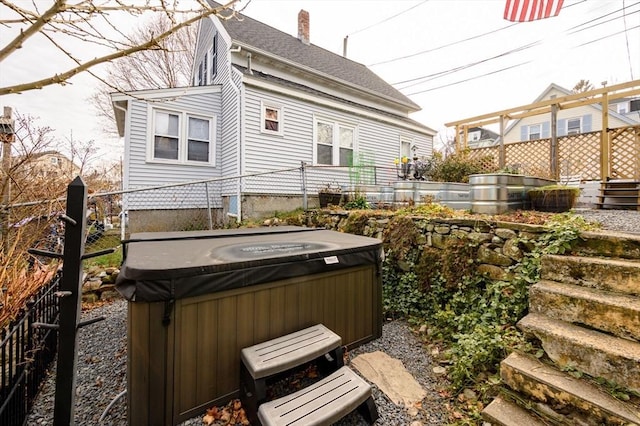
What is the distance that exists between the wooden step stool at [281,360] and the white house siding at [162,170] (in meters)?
6.76

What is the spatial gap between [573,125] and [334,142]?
15684 millimetres

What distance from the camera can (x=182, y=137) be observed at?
7.67 meters

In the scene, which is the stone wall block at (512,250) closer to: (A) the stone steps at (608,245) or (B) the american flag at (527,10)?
(A) the stone steps at (608,245)

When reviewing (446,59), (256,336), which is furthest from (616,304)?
(446,59)

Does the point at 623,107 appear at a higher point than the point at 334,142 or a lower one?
higher

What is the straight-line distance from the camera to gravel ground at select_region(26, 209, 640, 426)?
194 cm

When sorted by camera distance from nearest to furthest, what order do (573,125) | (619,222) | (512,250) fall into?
(512,250), (619,222), (573,125)

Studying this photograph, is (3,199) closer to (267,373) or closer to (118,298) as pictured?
(118,298)

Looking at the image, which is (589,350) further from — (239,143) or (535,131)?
(535,131)

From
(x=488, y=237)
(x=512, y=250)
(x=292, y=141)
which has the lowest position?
(x=512, y=250)

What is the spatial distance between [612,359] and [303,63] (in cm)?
1017

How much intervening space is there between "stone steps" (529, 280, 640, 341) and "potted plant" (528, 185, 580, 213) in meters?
2.55

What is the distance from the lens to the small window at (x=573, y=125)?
15329 millimetres

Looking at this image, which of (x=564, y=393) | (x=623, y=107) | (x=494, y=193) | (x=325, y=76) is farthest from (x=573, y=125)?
(x=564, y=393)
